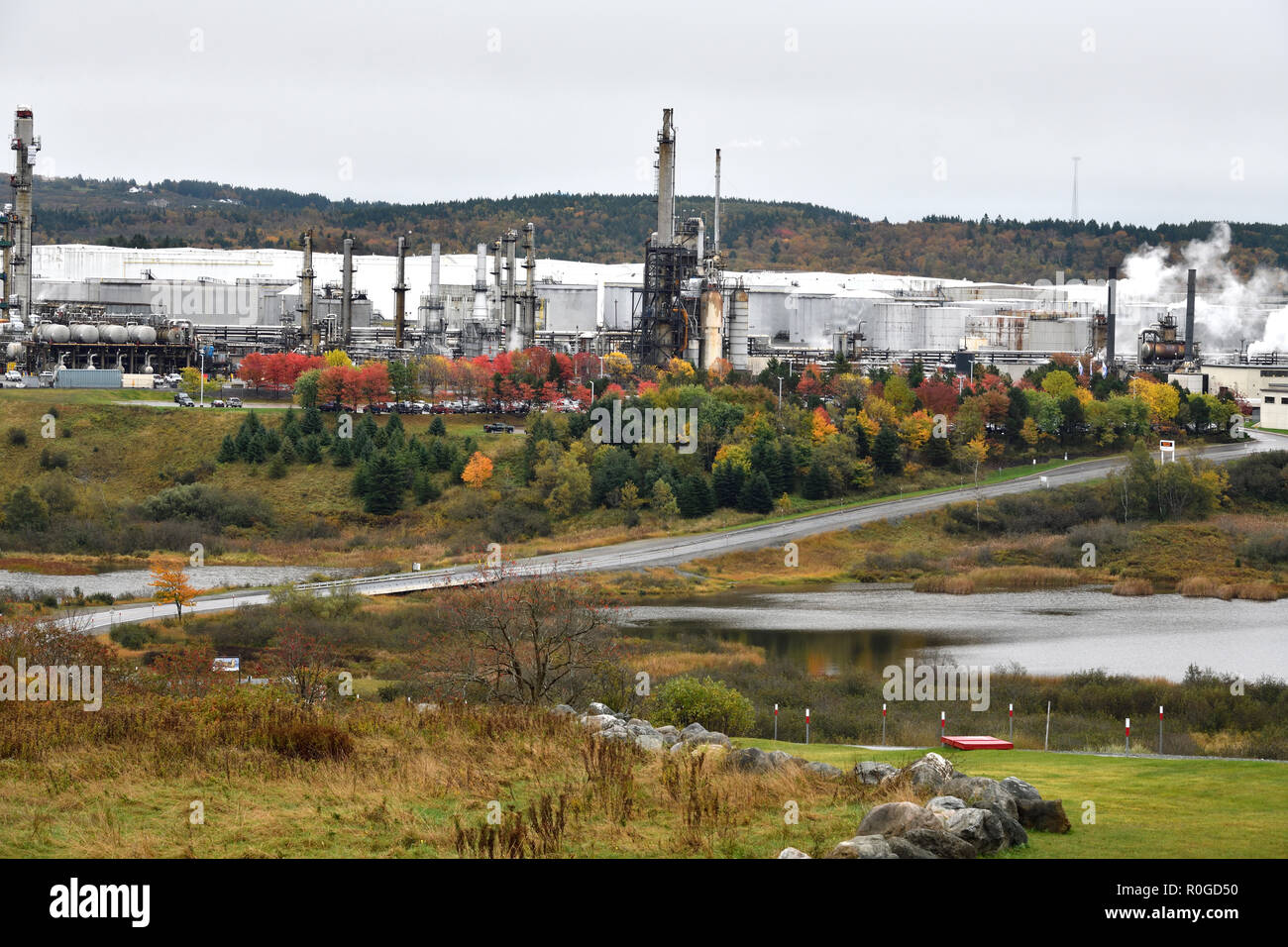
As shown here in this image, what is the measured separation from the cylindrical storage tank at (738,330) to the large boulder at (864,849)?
298ft

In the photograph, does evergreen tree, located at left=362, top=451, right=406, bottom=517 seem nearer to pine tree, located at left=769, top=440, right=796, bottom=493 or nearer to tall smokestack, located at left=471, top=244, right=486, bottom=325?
pine tree, located at left=769, top=440, right=796, bottom=493

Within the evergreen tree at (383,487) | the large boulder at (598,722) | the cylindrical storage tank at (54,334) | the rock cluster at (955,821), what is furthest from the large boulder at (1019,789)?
the cylindrical storage tank at (54,334)

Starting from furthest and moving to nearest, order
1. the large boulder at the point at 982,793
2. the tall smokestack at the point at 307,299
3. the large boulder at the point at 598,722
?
the tall smokestack at the point at 307,299 → the large boulder at the point at 598,722 → the large boulder at the point at 982,793

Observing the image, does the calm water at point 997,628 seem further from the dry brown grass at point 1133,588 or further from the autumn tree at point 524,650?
the autumn tree at point 524,650

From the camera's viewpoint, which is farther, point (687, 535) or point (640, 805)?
point (687, 535)

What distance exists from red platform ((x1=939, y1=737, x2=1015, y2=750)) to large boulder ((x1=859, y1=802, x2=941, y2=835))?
1237 cm

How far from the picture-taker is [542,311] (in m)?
127

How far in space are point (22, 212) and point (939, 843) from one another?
98.9 meters

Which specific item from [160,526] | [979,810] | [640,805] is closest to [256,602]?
[160,526]

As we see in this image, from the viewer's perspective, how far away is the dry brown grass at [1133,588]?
60.4 meters

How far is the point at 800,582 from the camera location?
64062 millimetres

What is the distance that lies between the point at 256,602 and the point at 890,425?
4327 centimetres
